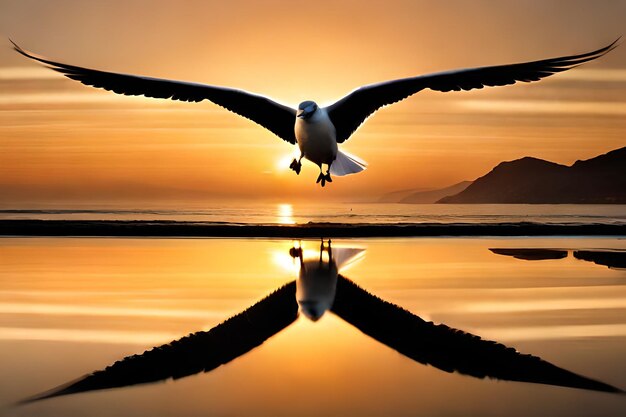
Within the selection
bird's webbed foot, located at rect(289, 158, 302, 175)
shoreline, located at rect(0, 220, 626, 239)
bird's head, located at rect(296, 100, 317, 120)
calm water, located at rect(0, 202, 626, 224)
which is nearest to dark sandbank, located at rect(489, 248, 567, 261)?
bird's webbed foot, located at rect(289, 158, 302, 175)

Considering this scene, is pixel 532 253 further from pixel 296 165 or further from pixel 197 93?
pixel 197 93

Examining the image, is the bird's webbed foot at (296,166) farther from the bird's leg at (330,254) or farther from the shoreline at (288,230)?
the shoreline at (288,230)

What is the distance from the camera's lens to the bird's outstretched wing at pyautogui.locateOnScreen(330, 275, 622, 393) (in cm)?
552

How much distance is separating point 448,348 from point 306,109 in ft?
27.6

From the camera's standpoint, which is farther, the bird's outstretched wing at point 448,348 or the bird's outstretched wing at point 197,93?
the bird's outstretched wing at point 197,93

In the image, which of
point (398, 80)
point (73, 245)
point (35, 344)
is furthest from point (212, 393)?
A: point (73, 245)

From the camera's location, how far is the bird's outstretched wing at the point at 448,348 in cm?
552

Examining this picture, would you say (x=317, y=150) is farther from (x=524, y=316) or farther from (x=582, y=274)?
(x=524, y=316)

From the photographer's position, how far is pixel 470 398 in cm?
501

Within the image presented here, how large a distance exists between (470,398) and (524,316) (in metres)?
3.30

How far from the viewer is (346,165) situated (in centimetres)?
1580

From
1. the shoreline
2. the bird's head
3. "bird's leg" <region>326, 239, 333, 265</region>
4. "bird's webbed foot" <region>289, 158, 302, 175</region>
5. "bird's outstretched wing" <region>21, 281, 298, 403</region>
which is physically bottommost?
"bird's outstretched wing" <region>21, 281, 298, 403</region>

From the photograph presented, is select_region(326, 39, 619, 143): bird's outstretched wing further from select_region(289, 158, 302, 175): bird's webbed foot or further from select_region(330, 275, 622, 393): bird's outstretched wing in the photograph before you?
select_region(330, 275, 622, 393): bird's outstretched wing

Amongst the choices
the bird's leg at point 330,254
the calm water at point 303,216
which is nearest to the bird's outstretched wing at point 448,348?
the bird's leg at point 330,254
